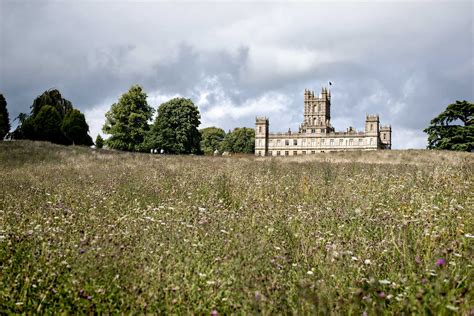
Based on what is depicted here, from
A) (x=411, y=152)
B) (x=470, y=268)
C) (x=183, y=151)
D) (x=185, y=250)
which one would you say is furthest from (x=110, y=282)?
(x=183, y=151)

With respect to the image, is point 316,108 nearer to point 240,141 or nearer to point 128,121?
point 240,141

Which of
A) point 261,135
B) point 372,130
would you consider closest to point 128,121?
point 261,135

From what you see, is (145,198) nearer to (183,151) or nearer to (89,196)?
(89,196)

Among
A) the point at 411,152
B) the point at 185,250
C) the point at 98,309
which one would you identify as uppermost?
the point at 411,152

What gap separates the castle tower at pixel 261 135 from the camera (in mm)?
114438

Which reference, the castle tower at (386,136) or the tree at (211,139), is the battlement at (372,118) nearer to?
the castle tower at (386,136)

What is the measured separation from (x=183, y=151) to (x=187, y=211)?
58.1 meters

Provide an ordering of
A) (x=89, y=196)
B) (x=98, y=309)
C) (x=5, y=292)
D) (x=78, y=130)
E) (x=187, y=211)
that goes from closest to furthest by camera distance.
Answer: (x=98, y=309)
(x=5, y=292)
(x=187, y=211)
(x=89, y=196)
(x=78, y=130)

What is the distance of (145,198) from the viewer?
25.6 feet

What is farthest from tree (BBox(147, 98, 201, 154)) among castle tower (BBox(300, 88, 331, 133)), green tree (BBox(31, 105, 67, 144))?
castle tower (BBox(300, 88, 331, 133))

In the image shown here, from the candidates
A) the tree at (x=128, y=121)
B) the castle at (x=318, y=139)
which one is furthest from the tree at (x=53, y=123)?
the castle at (x=318, y=139)

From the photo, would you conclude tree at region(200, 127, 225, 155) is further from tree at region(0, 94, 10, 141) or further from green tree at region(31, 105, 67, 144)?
green tree at region(31, 105, 67, 144)

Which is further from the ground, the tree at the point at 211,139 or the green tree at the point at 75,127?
the tree at the point at 211,139

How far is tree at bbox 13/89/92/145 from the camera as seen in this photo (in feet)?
137
